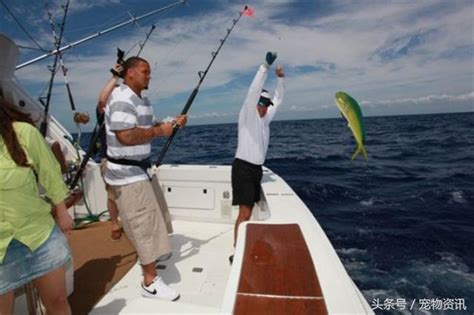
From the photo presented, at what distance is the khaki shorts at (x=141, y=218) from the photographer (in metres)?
2.17

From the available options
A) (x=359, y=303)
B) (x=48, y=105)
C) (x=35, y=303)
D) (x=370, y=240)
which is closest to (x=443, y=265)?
(x=370, y=240)

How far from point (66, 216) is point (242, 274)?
2.93ft

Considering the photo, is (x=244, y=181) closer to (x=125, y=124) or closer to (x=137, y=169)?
(x=137, y=169)

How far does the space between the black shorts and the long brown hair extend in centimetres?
188

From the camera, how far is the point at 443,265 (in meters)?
4.34

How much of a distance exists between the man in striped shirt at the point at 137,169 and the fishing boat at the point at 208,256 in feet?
1.09

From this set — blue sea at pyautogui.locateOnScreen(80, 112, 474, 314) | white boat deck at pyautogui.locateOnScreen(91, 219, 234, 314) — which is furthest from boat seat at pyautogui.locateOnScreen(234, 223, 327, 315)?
blue sea at pyautogui.locateOnScreen(80, 112, 474, 314)

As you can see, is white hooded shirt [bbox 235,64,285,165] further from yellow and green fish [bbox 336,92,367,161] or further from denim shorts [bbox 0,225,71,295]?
denim shorts [bbox 0,225,71,295]

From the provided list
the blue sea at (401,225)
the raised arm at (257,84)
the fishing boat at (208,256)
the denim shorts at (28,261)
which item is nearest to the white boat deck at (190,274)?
the fishing boat at (208,256)

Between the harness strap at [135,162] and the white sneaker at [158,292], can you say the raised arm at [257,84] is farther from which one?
the white sneaker at [158,292]

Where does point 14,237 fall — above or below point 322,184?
above

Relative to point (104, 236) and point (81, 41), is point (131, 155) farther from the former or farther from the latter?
point (81, 41)

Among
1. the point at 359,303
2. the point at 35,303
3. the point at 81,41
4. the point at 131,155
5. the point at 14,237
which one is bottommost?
the point at 35,303

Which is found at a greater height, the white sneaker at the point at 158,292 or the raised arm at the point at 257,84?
the raised arm at the point at 257,84
